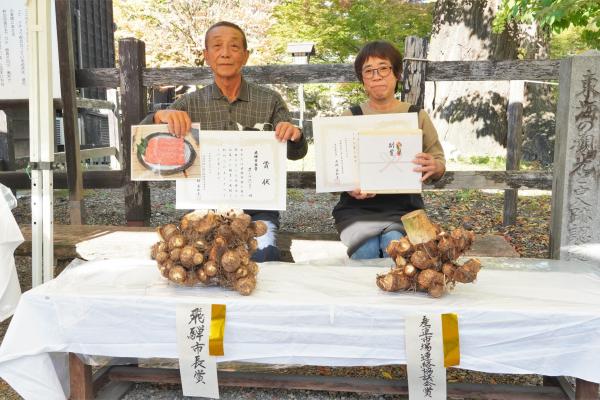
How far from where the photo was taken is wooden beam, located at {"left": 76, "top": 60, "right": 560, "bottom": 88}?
3814 millimetres

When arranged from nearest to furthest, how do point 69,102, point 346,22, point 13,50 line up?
point 13,50
point 69,102
point 346,22

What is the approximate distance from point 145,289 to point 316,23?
12.9 m

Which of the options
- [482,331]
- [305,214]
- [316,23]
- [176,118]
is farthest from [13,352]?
[316,23]

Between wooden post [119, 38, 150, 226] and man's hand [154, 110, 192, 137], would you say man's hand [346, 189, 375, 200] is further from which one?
wooden post [119, 38, 150, 226]

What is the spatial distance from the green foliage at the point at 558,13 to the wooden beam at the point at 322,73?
1.05 m

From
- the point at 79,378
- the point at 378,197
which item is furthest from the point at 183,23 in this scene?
the point at 79,378

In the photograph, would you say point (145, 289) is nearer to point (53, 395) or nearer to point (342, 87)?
point (53, 395)

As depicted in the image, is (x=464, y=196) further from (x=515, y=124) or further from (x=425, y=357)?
(x=425, y=357)

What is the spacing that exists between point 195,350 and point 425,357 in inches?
32.6

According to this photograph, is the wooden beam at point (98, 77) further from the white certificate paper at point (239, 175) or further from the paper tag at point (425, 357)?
the paper tag at point (425, 357)

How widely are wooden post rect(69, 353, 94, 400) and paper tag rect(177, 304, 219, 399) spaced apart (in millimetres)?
466

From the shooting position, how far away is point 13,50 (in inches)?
149

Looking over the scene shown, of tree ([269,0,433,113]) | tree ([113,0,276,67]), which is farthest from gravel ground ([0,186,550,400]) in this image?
tree ([113,0,276,67])

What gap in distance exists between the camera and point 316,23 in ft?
45.1
